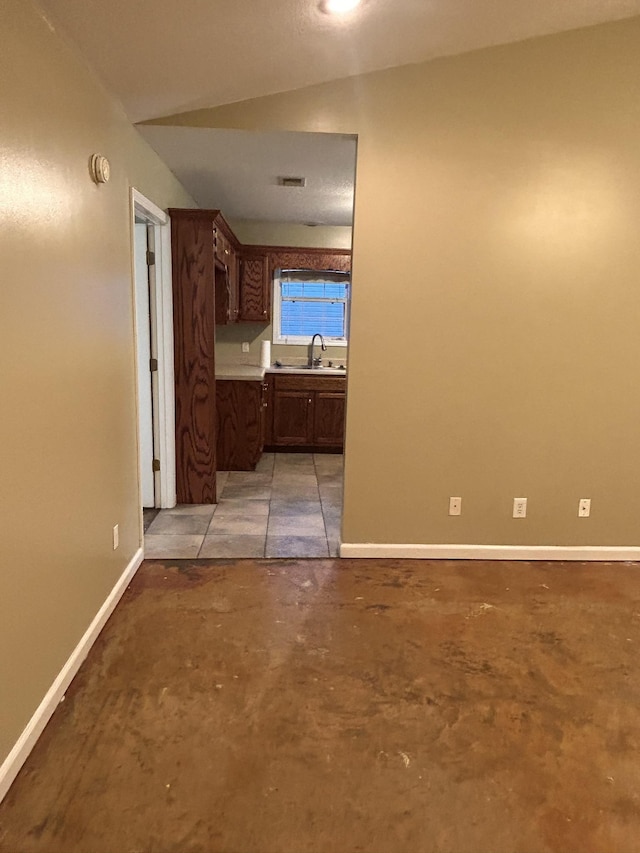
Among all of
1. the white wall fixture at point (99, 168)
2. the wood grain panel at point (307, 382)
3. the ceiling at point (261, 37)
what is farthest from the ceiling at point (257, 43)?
the wood grain panel at point (307, 382)

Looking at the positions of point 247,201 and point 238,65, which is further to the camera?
point 247,201

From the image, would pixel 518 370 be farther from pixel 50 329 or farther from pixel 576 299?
pixel 50 329

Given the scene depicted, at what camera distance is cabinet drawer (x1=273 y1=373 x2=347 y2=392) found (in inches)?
224

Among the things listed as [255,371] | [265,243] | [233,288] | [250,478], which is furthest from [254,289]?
[250,478]

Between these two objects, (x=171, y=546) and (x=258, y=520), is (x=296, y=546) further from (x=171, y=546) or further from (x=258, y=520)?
(x=171, y=546)

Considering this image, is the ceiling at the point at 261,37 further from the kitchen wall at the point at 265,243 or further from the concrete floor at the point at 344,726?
the kitchen wall at the point at 265,243

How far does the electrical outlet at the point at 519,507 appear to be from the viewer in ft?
10.9

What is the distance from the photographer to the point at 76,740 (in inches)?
74.3

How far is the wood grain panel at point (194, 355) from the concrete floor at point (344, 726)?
1.18m

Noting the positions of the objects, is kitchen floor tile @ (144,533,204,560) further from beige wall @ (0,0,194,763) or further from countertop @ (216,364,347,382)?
countertop @ (216,364,347,382)

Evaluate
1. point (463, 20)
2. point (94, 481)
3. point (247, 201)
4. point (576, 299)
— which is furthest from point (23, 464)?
point (247, 201)

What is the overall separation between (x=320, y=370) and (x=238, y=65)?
349 centimetres

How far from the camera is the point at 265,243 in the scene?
6004 mm

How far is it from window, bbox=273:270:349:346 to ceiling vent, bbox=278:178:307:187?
2064mm
